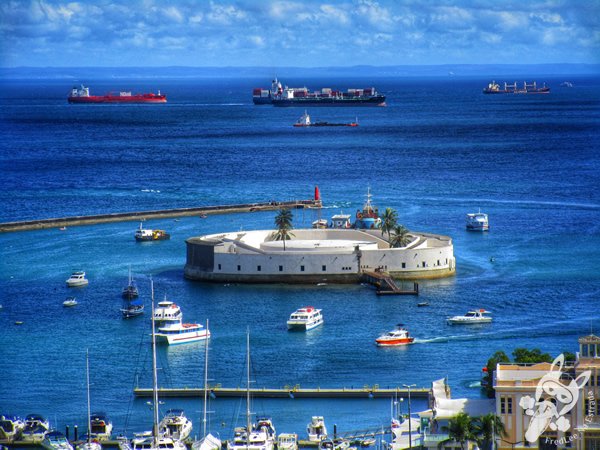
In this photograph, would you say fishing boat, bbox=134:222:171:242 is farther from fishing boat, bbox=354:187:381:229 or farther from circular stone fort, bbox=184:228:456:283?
circular stone fort, bbox=184:228:456:283

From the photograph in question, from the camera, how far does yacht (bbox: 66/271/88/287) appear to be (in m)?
81.9

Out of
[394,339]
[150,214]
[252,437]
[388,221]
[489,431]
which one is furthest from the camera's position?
[150,214]

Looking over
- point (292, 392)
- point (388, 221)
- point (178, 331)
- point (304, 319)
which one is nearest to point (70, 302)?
point (178, 331)

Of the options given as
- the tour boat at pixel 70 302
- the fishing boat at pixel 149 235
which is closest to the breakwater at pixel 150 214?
the fishing boat at pixel 149 235

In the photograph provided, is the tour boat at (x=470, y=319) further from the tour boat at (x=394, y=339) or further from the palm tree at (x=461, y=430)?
the palm tree at (x=461, y=430)

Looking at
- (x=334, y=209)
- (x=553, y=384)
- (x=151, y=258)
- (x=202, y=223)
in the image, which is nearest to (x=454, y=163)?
(x=334, y=209)

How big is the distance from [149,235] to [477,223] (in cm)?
2088

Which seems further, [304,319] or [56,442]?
[304,319]

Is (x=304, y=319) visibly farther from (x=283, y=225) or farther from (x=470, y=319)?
(x=283, y=225)

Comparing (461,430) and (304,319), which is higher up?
(461,430)

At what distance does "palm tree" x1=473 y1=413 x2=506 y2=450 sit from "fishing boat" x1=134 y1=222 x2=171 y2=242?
56895 millimetres

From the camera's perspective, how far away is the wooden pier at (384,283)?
7806 cm

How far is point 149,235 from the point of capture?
98.6 metres

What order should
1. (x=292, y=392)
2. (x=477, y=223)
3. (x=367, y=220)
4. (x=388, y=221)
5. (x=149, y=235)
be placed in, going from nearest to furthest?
(x=292, y=392), (x=388, y=221), (x=367, y=220), (x=149, y=235), (x=477, y=223)
